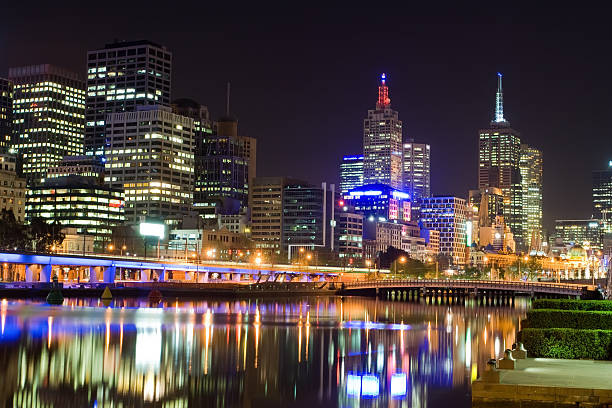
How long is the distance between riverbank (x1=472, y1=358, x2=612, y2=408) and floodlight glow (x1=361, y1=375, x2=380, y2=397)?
25.3 feet

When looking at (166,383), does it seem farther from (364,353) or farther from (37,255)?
(37,255)

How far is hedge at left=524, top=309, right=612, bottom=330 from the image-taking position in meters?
52.7

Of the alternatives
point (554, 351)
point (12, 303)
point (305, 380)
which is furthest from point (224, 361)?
point (12, 303)

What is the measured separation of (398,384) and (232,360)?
45.2 ft

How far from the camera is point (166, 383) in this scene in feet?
159

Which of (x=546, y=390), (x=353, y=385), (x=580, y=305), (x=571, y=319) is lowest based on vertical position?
(x=353, y=385)

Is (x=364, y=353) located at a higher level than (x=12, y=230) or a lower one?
lower

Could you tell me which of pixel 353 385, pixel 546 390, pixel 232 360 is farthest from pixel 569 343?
pixel 232 360

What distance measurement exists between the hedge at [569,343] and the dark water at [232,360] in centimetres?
478

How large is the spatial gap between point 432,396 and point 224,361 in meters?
17.1

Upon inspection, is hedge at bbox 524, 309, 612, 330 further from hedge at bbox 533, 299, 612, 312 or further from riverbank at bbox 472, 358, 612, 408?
riverbank at bbox 472, 358, 612, 408

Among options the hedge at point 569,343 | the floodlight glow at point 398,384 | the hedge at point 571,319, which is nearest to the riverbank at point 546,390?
the hedge at point 569,343

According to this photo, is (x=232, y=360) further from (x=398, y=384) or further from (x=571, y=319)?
(x=571, y=319)

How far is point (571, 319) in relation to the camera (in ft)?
174
